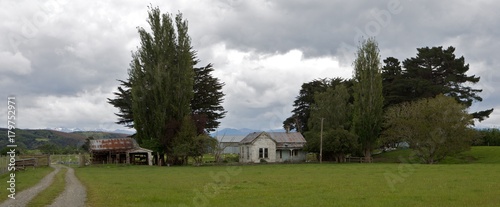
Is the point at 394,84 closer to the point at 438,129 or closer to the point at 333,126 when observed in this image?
the point at 333,126

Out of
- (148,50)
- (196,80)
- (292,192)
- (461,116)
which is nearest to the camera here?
(292,192)

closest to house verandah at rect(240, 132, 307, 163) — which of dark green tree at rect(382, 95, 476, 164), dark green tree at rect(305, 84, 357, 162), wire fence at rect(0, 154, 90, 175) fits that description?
dark green tree at rect(305, 84, 357, 162)

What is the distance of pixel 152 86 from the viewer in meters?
61.9

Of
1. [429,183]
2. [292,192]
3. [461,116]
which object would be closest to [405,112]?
[461,116]

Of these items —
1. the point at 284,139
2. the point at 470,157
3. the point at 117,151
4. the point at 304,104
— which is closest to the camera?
the point at 470,157

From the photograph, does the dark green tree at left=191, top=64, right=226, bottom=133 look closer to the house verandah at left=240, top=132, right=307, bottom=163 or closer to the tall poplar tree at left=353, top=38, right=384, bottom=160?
the house verandah at left=240, top=132, right=307, bottom=163

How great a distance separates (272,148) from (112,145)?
2267 centimetres

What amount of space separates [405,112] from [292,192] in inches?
1632

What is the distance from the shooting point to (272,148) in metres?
70.0

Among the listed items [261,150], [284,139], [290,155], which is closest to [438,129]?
[290,155]

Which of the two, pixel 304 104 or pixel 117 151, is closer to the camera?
pixel 117 151

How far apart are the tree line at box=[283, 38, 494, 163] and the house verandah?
303cm

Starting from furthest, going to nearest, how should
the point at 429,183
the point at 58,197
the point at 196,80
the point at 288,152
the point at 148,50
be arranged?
the point at 196,80, the point at 288,152, the point at 148,50, the point at 429,183, the point at 58,197

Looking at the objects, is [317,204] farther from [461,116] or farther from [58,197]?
[461,116]
